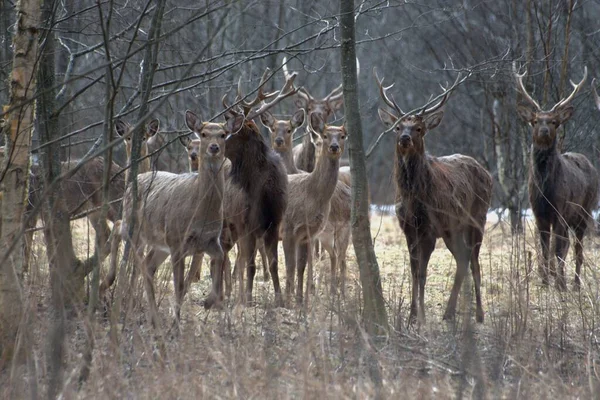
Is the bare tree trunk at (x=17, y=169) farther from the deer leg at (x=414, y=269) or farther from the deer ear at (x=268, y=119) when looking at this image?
the deer ear at (x=268, y=119)

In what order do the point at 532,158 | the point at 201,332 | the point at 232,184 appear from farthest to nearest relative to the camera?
the point at 532,158 → the point at 232,184 → the point at 201,332

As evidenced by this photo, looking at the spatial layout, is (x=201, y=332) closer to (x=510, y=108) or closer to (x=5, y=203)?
(x=5, y=203)

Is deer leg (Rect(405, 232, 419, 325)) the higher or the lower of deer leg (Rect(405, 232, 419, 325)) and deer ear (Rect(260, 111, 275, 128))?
the lower

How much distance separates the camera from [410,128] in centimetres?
Answer: 945

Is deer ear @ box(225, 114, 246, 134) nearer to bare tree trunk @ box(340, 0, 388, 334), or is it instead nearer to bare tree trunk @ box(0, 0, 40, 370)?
bare tree trunk @ box(340, 0, 388, 334)

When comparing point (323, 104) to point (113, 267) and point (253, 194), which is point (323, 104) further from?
point (113, 267)

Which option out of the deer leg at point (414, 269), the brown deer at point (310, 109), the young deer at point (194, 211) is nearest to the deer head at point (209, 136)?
the young deer at point (194, 211)

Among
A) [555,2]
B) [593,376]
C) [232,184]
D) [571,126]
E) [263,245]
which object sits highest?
[555,2]

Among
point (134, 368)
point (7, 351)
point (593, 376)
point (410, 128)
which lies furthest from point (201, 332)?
point (410, 128)

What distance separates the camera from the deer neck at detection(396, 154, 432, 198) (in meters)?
9.48

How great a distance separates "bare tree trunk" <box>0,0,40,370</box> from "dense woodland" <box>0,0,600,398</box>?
18 mm

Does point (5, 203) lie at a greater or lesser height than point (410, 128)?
lesser

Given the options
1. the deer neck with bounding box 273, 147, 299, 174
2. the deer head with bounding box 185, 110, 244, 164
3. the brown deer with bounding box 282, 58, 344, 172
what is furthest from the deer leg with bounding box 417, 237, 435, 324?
the brown deer with bounding box 282, 58, 344, 172

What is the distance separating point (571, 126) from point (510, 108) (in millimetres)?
1302
